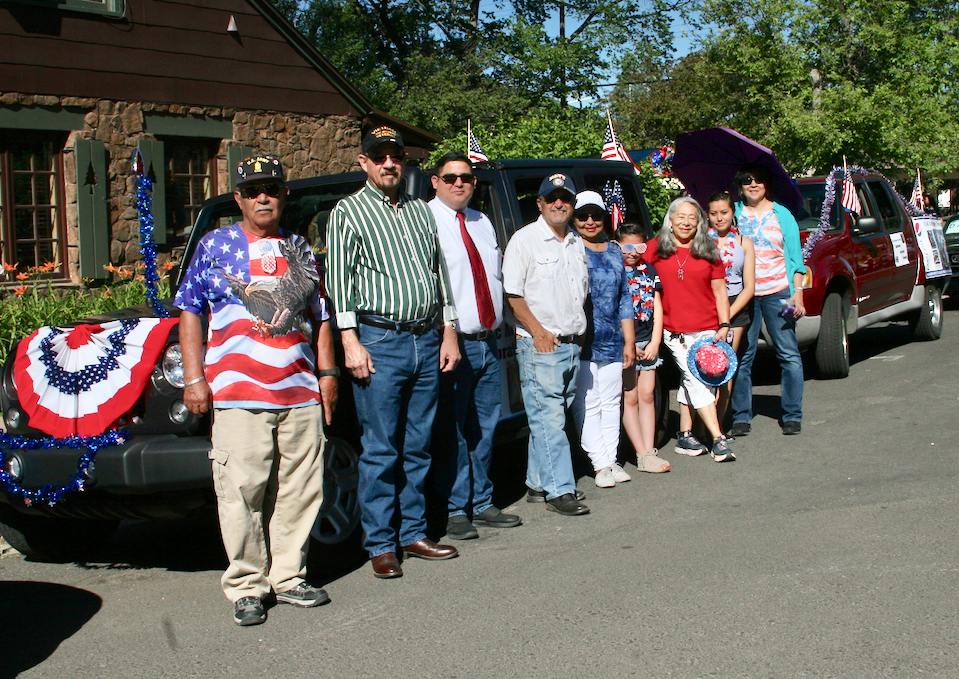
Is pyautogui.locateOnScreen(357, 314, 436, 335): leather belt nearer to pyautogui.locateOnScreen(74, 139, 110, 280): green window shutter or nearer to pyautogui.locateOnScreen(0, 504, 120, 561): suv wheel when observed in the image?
pyautogui.locateOnScreen(0, 504, 120, 561): suv wheel

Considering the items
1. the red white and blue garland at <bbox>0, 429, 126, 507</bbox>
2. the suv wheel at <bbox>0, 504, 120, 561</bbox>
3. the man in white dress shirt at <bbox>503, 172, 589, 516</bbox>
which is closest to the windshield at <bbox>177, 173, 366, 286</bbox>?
the man in white dress shirt at <bbox>503, 172, 589, 516</bbox>

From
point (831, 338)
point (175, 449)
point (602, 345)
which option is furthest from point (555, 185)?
point (831, 338)

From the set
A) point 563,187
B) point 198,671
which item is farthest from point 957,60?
point 198,671

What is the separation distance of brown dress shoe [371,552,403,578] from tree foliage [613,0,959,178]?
14.5 m

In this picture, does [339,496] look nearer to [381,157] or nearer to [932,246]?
[381,157]

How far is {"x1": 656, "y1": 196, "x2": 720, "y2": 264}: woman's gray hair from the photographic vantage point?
20.9ft

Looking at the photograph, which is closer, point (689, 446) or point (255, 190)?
point (255, 190)

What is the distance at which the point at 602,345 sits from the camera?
19.2 ft

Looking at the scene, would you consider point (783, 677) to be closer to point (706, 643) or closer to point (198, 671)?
point (706, 643)

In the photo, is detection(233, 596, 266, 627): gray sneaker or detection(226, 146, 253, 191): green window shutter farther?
detection(226, 146, 253, 191): green window shutter

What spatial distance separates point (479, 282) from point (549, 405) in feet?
2.77

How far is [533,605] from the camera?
4.03 m

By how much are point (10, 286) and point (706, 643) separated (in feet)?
30.0

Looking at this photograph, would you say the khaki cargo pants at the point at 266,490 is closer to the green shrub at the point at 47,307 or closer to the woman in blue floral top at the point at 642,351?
the woman in blue floral top at the point at 642,351
